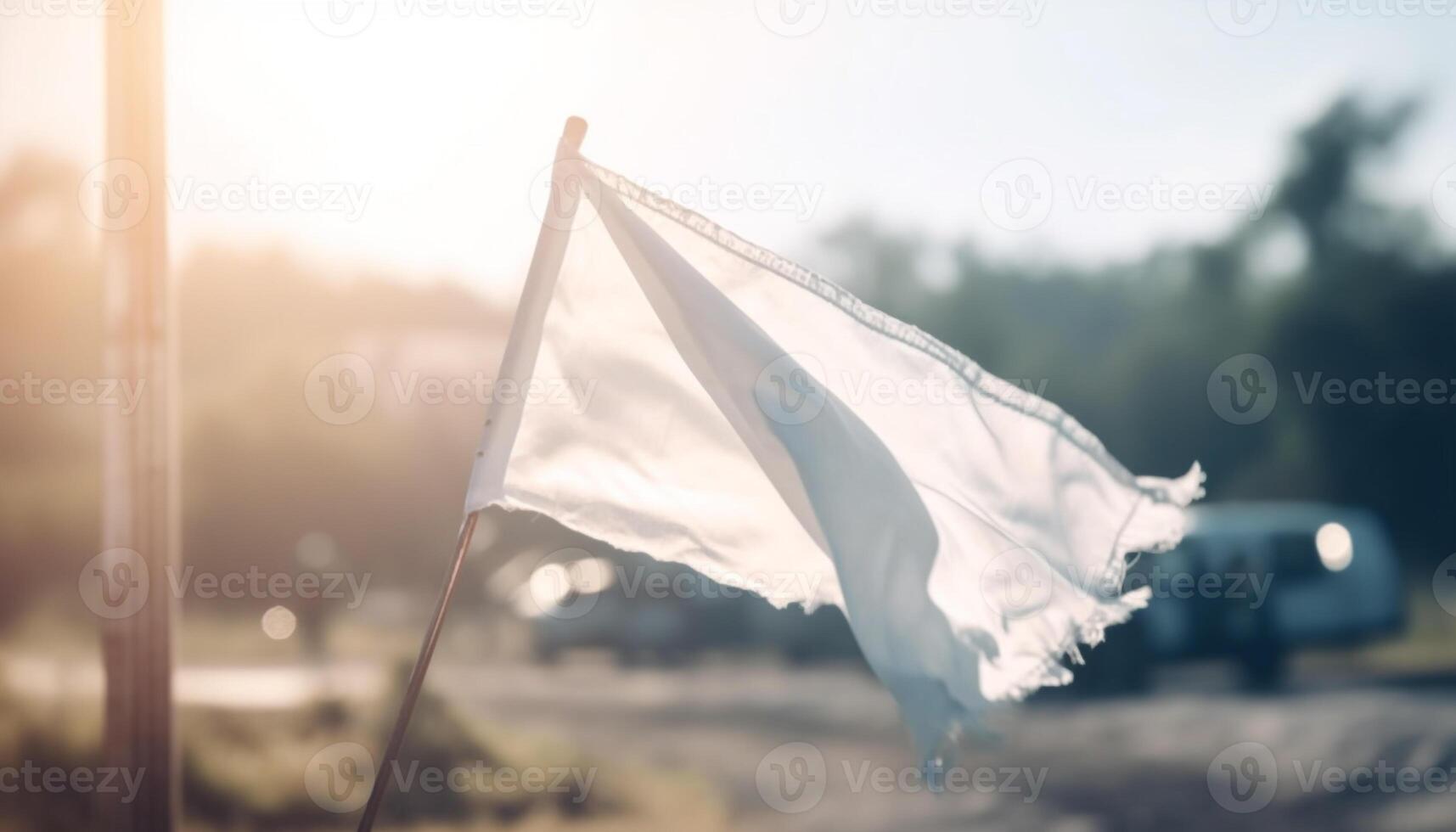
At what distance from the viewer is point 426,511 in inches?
971

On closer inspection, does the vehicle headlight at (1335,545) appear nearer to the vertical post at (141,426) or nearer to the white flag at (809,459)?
the white flag at (809,459)

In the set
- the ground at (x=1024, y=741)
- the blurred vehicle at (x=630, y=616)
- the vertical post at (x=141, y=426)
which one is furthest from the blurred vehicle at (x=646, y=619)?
the vertical post at (x=141, y=426)

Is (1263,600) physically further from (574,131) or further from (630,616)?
(574,131)

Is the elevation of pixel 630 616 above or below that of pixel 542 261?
above

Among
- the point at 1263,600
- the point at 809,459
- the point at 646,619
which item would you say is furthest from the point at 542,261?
the point at 646,619

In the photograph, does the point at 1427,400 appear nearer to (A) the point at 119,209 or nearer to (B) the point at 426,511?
(B) the point at 426,511

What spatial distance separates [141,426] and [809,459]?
2.08m

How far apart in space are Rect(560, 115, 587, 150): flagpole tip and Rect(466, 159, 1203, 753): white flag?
63 mm

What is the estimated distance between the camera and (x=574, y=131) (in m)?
3.50

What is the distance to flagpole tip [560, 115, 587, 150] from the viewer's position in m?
3.50

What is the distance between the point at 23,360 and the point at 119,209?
6267 millimetres

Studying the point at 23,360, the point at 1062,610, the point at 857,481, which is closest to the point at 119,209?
the point at 857,481

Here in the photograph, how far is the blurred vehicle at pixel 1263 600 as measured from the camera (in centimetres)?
1334


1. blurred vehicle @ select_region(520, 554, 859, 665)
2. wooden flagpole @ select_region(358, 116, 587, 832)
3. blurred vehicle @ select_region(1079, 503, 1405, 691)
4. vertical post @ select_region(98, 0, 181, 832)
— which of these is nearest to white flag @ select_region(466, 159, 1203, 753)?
wooden flagpole @ select_region(358, 116, 587, 832)
